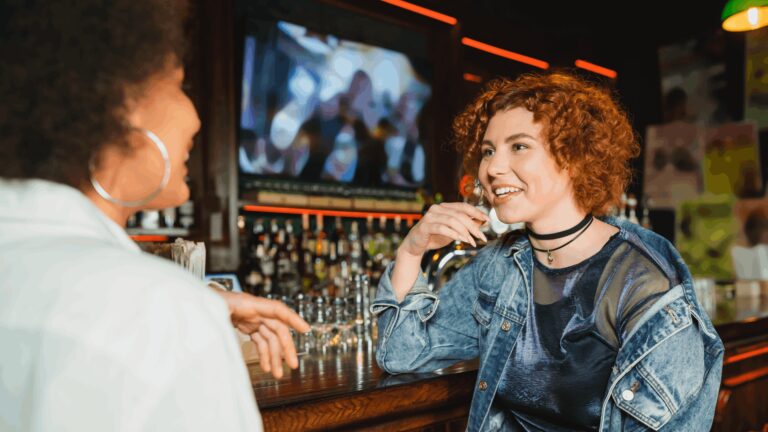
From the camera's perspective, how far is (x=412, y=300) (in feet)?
5.12

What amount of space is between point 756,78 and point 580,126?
13.8 feet

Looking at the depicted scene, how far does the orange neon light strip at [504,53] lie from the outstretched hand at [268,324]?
12.4 ft

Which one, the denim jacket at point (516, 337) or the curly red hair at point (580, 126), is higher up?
the curly red hair at point (580, 126)

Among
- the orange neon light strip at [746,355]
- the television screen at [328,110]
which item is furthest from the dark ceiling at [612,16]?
the orange neon light strip at [746,355]

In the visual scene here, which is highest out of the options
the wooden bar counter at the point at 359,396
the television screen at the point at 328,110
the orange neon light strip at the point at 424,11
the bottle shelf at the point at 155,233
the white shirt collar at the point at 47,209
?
the orange neon light strip at the point at 424,11

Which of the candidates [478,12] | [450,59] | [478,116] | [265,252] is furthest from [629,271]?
[478,12]

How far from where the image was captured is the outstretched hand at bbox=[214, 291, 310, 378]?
82 centimetres

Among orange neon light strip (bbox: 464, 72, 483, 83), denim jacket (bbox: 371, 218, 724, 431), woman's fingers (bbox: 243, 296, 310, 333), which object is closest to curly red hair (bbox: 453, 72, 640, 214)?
denim jacket (bbox: 371, 218, 724, 431)

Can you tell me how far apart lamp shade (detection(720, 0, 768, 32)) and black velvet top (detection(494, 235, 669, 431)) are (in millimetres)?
2372

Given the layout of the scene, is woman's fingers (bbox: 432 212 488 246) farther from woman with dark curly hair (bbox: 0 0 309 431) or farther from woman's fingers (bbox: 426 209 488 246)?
woman with dark curly hair (bbox: 0 0 309 431)

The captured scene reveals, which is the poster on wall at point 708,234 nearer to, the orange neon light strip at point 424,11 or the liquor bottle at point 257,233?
the orange neon light strip at point 424,11

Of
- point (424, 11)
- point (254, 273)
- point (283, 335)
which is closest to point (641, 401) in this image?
point (283, 335)

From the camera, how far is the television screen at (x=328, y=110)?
11.3 feet

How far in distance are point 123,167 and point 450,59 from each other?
12.5 ft
